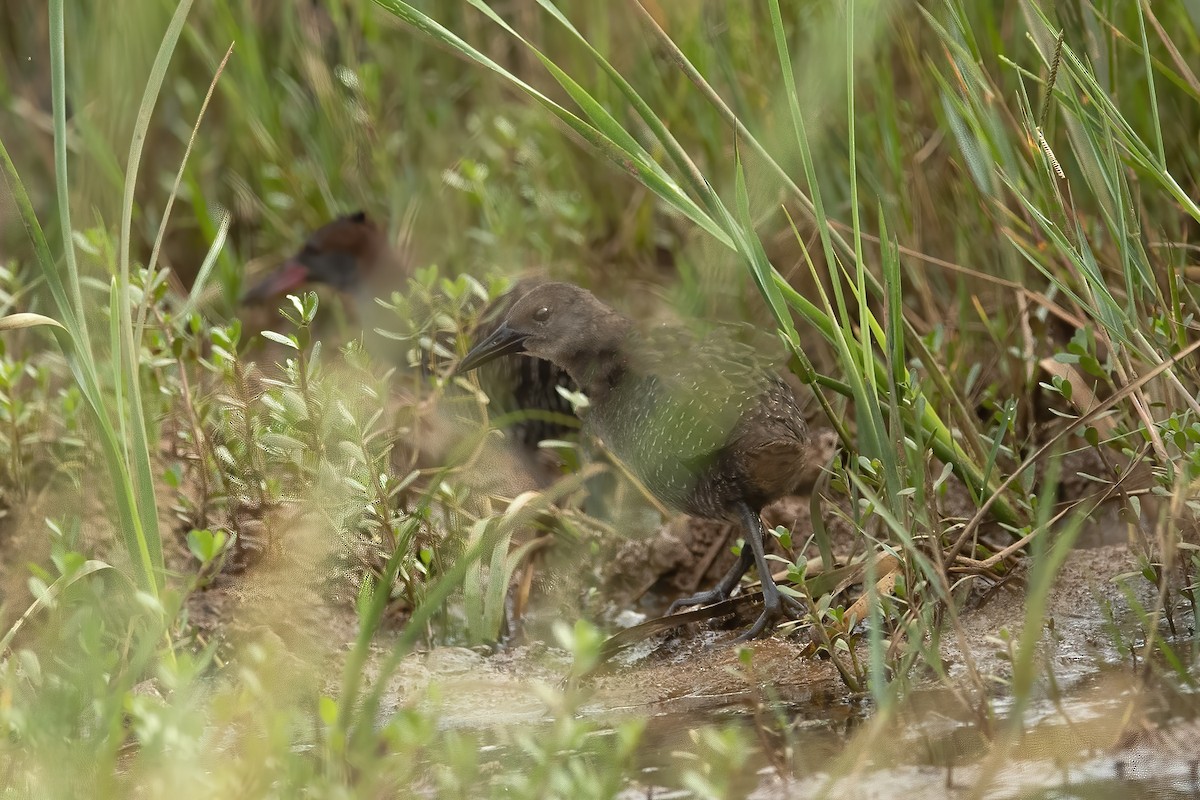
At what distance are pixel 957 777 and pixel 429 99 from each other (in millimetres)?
3944

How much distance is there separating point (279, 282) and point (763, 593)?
9.34ft

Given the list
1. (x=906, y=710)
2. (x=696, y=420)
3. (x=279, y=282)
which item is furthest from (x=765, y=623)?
(x=279, y=282)

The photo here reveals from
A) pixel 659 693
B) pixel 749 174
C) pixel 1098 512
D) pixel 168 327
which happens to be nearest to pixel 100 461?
pixel 168 327

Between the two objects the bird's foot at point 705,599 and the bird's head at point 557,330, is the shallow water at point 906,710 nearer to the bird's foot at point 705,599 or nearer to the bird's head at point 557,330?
the bird's foot at point 705,599

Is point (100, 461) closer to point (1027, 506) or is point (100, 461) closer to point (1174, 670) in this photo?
point (1027, 506)

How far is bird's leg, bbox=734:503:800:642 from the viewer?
284cm

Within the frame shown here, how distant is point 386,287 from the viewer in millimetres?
5145

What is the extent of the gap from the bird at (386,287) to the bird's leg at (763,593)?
1114mm

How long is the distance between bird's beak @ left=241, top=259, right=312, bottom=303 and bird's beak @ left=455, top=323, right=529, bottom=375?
5.78ft

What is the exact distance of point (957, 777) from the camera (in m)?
1.96

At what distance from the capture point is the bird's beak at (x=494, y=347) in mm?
3510

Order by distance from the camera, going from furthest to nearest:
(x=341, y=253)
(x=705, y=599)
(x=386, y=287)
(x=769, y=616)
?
(x=386, y=287)
(x=341, y=253)
(x=705, y=599)
(x=769, y=616)

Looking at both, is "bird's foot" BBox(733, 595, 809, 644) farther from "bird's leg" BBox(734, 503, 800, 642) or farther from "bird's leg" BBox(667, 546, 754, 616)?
"bird's leg" BBox(667, 546, 754, 616)

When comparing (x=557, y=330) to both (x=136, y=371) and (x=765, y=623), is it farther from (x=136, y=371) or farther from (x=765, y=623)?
(x=136, y=371)
